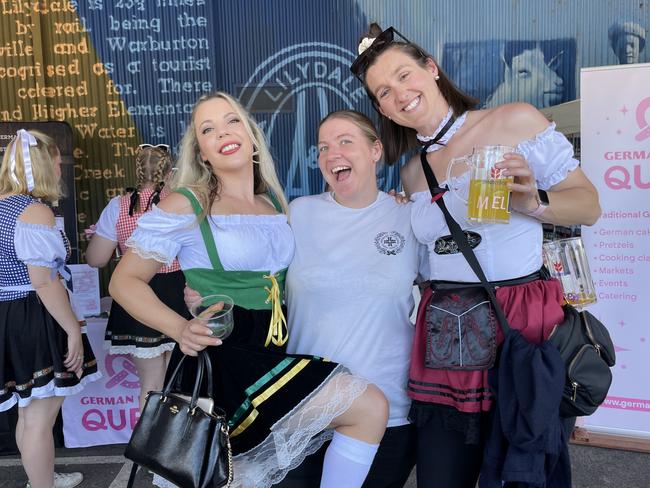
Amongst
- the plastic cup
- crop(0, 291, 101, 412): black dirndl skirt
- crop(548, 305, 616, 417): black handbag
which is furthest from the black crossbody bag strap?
crop(0, 291, 101, 412): black dirndl skirt

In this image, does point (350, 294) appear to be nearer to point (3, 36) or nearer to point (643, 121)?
point (643, 121)

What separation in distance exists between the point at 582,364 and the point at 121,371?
2890 mm

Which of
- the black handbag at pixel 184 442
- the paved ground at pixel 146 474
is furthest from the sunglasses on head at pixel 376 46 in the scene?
the paved ground at pixel 146 474

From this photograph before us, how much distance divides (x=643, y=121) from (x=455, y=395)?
88.1 inches

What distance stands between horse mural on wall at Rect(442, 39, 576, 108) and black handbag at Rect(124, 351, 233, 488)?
11.9 feet

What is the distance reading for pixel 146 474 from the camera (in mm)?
3061

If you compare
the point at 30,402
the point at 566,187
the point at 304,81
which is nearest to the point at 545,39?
the point at 304,81

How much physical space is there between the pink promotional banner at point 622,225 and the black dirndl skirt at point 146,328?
96.9 inches

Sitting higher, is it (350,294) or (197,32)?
(197,32)

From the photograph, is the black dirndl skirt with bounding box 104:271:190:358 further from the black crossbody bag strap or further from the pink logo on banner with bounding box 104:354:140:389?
the black crossbody bag strap

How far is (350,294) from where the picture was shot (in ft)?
5.51

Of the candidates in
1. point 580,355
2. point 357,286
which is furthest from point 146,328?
point 580,355

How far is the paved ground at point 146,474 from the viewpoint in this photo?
2.91 metres

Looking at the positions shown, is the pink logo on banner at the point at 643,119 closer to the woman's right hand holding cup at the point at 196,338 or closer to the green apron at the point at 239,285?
the green apron at the point at 239,285
